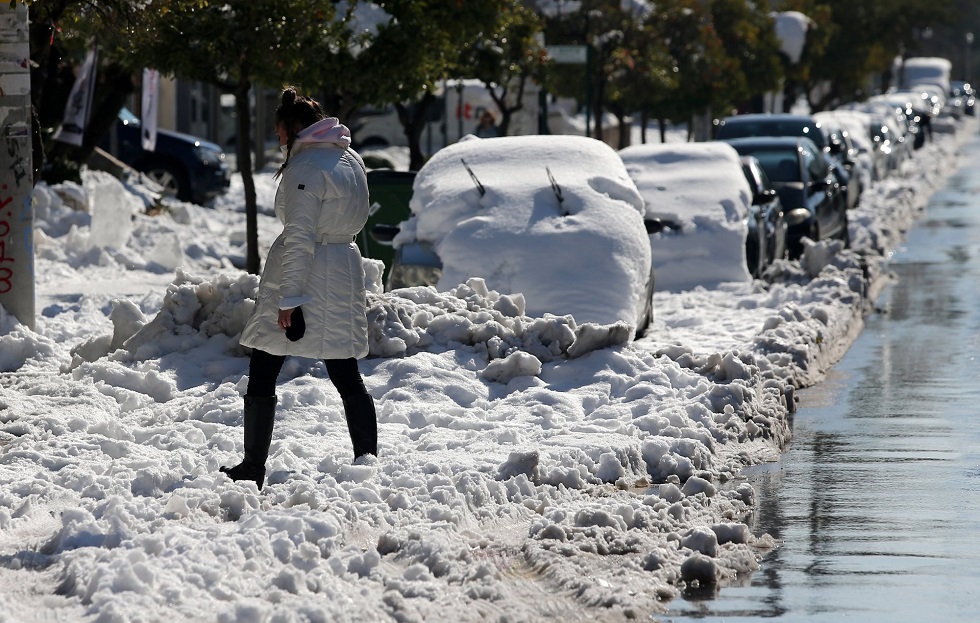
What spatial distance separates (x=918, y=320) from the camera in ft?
48.1

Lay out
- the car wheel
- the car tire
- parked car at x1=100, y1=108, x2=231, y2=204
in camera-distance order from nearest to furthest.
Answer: the car wheel < parked car at x1=100, y1=108, x2=231, y2=204 < the car tire

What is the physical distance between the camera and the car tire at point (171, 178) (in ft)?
79.2

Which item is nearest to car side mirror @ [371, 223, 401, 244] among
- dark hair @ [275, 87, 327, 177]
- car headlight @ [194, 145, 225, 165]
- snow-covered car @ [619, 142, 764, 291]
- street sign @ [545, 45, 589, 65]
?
snow-covered car @ [619, 142, 764, 291]

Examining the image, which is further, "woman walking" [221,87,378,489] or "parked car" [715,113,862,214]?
"parked car" [715,113,862,214]

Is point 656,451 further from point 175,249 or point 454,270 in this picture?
point 175,249

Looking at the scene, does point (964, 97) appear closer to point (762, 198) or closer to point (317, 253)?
point (762, 198)

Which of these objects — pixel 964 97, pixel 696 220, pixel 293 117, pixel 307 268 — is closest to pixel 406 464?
pixel 307 268

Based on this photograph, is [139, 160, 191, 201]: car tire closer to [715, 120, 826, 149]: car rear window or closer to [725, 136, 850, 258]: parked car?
[715, 120, 826, 149]: car rear window

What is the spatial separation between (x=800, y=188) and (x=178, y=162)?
9.12 m

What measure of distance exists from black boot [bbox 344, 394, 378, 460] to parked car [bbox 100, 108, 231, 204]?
55.0 feet

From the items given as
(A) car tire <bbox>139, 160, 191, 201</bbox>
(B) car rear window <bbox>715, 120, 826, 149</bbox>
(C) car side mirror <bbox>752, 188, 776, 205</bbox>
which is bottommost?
(A) car tire <bbox>139, 160, 191, 201</bbox>

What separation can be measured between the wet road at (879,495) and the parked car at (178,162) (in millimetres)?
12247

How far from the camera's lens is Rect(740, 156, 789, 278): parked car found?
16.0 metres

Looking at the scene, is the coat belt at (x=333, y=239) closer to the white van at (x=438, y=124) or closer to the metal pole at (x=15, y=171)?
the metal pole at (x=15, y=171)
